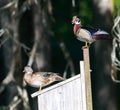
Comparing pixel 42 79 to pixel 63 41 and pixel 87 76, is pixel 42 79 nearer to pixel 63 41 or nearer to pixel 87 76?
pixel 87 76

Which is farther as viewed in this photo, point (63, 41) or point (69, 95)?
point (63, 41)

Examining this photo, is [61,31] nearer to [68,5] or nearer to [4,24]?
[68,5]

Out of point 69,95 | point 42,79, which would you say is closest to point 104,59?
point 42,79

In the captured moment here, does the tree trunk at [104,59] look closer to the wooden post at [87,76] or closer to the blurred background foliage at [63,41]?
the blurred background foliage at [63,41]

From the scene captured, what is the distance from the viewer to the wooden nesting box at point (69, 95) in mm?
6250

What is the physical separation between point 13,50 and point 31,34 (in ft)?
9.38

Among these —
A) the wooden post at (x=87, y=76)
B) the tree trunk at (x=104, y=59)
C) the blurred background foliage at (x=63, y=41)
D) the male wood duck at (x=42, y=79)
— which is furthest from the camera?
the blurred background foliage at (x=63, y=41)

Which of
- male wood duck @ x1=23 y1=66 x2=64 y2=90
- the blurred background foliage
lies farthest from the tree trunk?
male wood duck @ x1=23 y1=66 x2=64 y2=90

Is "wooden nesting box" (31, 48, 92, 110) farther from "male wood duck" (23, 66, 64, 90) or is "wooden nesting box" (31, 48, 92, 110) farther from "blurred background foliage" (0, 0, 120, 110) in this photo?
"blurred background foliage" (0, 0, 120, 110)

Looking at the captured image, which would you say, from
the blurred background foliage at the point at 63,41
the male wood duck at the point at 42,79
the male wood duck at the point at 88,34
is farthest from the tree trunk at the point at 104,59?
the male wood duck at the point at 88,34

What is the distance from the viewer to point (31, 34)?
14391 millimetres

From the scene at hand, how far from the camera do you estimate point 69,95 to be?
250 inches

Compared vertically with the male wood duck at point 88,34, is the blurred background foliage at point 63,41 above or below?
below

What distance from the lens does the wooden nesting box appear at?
625 centimetres
